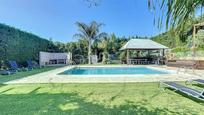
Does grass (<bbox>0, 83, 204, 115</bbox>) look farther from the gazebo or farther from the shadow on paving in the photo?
the gazebo

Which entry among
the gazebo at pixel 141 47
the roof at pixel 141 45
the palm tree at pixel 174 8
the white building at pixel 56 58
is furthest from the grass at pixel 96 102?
the gazebo at pixel 141 47

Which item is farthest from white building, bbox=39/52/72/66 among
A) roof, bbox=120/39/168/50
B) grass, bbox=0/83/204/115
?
grass, bbox=0/83/204/115

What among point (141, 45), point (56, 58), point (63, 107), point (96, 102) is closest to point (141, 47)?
point (141, 45)

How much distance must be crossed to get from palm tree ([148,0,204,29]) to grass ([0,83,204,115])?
393cm

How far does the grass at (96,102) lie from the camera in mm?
4918

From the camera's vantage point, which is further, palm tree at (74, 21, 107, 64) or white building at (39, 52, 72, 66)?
palm tree at (74, 21, 107, 64)

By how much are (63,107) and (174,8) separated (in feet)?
15.2

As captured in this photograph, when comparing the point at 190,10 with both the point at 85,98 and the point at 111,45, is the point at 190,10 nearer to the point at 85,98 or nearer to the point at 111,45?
the point at 85,98

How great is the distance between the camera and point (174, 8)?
3.76 feet

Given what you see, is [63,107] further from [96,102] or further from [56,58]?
[56,58]

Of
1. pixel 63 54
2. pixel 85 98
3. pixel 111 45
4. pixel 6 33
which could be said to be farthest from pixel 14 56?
pixel 111 45

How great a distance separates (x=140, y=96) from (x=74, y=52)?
2383 centimetres

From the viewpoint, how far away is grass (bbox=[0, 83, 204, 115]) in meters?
4.92

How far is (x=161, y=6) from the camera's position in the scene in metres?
1.14
